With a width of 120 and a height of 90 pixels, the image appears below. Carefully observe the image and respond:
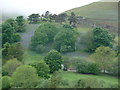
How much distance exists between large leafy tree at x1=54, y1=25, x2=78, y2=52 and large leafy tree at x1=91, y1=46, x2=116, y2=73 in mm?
4424

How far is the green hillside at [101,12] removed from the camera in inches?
1652

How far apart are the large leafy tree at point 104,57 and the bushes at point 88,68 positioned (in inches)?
21.9

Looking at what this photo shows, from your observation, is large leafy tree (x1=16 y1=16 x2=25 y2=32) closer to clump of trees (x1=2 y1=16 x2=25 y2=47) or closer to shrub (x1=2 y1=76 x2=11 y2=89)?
clump of trees (x1=2 y1=16 x2=25 y2=47)

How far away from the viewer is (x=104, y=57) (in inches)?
960

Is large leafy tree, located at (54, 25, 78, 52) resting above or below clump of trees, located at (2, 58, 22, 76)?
above

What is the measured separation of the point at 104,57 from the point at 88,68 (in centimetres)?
160

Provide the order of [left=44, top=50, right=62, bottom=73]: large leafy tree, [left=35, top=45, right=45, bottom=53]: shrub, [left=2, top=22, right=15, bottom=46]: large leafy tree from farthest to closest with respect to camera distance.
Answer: [left=2, top=22, right=15, bottom=46]: large leafy tree
[left=35, top=45, right=45, bottom=53]: shrub
[left=44, top=50, right=62, bottom=73]: large leafy tree

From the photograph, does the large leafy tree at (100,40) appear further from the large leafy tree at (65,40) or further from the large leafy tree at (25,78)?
the large leafy tree at (25,78)

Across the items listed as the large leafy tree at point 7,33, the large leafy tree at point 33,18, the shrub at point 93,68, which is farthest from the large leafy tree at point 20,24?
the shrub at point 93,68

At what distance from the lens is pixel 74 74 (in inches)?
917

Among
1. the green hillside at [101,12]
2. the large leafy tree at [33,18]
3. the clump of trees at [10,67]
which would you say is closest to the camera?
the clump of trees at [10,67]

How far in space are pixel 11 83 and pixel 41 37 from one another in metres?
12.3

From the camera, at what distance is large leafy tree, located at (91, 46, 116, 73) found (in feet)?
78.6

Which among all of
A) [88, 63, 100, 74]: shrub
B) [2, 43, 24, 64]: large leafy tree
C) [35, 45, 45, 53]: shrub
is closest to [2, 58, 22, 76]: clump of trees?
[2, 43, 24, 64]: large leafy tree
